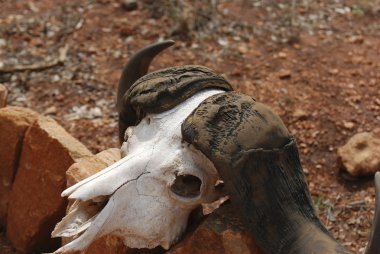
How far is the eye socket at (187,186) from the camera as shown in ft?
7.12

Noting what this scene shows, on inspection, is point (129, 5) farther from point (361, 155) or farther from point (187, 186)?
point (187, 186)

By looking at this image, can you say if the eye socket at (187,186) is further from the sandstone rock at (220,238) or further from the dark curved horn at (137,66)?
the dark curved horn at (137,66)

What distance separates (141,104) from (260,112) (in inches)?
14.9

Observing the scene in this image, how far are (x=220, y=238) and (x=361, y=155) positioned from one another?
153cm

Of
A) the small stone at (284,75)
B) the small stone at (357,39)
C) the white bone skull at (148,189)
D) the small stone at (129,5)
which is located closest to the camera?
the white bone skull at (148,189)

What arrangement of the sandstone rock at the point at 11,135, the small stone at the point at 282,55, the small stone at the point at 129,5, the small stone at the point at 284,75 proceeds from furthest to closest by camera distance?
the small stone at the point at 129,5 < the small stone at the point at 282,55 < the small stone at the point at 284,75 < the sandstone rock at the point at 11,135

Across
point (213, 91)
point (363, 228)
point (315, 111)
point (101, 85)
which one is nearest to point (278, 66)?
point (315, 111)

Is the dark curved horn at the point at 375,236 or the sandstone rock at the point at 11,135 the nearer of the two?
the dark curved horn at the point at 375,236

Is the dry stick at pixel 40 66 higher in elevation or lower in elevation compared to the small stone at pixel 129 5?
lower

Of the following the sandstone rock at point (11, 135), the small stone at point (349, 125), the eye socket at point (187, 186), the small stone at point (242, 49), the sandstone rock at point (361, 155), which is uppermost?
the eye socket at point (187, 186)

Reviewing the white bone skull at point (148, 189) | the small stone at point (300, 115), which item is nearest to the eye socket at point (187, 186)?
the white bone skull at point (148, 189)

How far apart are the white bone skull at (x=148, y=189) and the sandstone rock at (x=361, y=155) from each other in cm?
151

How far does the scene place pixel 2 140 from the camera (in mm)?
3264

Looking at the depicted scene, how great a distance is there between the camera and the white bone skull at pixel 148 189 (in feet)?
7.00
